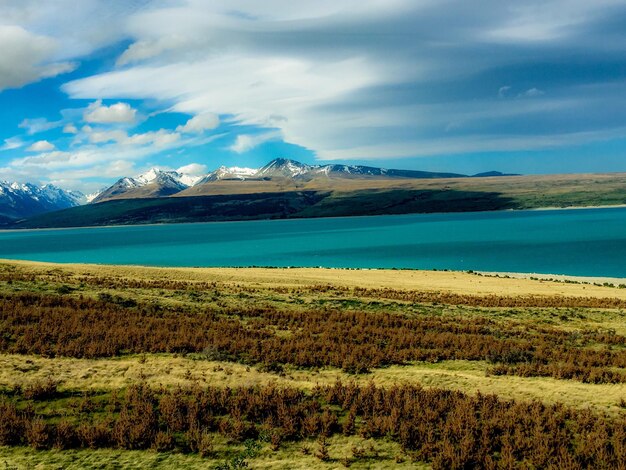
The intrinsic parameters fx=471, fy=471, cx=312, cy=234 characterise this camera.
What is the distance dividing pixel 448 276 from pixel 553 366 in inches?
2199

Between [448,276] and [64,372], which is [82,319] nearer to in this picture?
[64,372]

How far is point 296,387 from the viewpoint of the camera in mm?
17688

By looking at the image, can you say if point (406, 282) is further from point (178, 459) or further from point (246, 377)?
point (178, 459)

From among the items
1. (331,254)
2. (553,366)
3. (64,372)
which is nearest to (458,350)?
(553,366)

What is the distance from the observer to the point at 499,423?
47.5 feet

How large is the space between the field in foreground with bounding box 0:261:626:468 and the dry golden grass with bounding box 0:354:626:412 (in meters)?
0.10

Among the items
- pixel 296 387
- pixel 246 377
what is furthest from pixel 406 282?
pixel 296 387

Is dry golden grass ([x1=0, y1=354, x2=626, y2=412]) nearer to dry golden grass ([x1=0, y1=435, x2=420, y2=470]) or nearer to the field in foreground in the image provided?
the field in foreground

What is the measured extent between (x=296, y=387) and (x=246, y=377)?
229 centimetres

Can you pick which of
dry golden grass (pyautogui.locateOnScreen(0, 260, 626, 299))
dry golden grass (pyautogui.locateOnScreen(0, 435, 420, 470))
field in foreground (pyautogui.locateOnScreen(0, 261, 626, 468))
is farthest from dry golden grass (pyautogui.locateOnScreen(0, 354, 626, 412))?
dry golden grass (pyautogui.locateOnScreen(0, 260, 626, 299))

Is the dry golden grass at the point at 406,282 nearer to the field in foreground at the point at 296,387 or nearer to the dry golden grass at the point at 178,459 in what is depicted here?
the field in foreground at the point at 296,387

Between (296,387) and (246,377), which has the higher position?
(246,377)

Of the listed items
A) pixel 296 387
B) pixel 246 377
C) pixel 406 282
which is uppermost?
pixel 246 377

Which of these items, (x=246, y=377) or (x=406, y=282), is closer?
(x=246, y=377)
